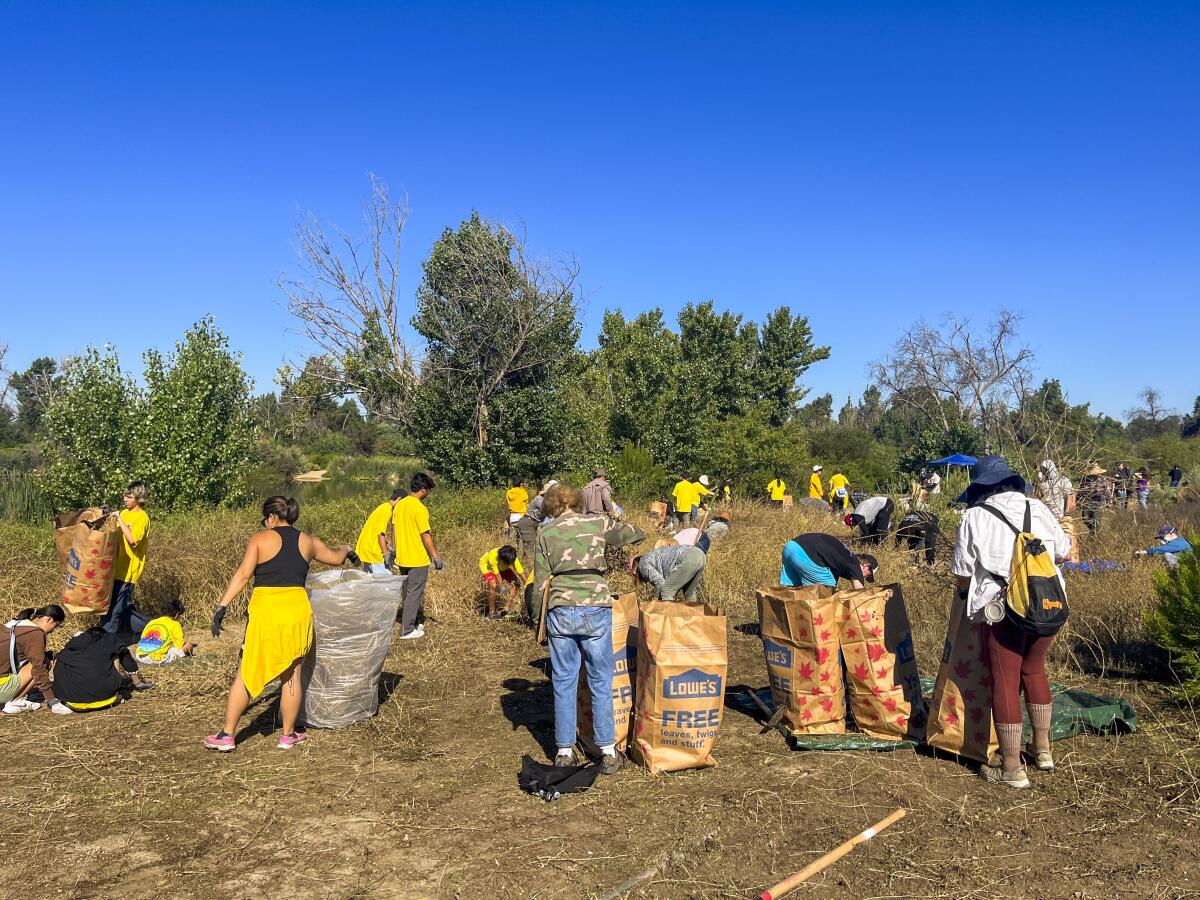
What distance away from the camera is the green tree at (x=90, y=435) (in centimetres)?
1255

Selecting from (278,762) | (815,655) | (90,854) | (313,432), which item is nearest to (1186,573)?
(815,655)

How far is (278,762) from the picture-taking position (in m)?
4.69

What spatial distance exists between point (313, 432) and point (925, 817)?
53778 millimetres

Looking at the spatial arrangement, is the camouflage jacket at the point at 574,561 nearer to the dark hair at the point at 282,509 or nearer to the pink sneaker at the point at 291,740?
the dark hair at the point at 282,509

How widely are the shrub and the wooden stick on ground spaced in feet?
9.13

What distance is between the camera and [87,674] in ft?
18.8

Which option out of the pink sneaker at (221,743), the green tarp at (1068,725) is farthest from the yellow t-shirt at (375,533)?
the green tarp at (1068,725)

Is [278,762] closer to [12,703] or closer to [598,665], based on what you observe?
[598,665]

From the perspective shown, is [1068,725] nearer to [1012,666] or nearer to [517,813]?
[1012,666]

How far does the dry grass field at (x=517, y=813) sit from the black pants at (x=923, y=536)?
4431 millimetres

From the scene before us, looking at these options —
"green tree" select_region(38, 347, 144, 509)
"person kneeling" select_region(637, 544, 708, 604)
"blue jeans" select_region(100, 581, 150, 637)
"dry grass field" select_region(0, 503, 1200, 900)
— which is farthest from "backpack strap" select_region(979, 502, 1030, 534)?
"green tree" select_region(38, 347, 144, 509)

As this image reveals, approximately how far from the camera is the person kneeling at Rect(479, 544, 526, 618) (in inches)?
347

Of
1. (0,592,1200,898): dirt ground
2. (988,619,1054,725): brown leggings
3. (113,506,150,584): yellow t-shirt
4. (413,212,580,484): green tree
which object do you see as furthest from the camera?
(413,212,580,484): green tree

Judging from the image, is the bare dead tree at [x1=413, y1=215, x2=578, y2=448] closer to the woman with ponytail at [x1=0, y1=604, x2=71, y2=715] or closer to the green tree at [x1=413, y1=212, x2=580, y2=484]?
the green tree at [x1=413, y1=212, x2=580, y2=484]
